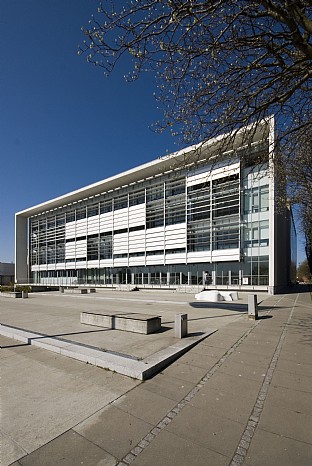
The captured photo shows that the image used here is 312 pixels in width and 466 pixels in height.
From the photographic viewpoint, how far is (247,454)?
304cm

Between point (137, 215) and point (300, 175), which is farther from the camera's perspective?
point (137, 215)

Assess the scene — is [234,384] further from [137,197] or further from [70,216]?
[70,216]

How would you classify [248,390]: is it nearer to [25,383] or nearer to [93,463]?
[93,463]

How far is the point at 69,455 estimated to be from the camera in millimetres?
3049

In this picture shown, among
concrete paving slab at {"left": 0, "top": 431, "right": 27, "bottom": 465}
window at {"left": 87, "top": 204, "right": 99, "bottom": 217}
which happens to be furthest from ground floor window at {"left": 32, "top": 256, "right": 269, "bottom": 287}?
concrete paving slab at {"left": 0, "top": 431, "right": 27, "bottom": 465}

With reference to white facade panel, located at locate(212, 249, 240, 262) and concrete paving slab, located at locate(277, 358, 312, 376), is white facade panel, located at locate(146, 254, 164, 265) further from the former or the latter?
concrete paving slab, located at locate(277, 358, 312, 376)

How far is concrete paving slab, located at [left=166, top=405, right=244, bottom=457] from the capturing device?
10.5 feet

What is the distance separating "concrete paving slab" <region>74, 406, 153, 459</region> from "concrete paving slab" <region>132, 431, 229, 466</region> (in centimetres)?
23

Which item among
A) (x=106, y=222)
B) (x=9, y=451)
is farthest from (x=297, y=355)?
(x=106, y=222)

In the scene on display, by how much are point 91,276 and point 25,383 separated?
46.3 metres

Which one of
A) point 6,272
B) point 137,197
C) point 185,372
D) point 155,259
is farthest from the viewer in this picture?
point 6,272

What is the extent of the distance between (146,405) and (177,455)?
1.20 m

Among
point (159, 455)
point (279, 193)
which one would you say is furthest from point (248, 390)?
point (279, 193)

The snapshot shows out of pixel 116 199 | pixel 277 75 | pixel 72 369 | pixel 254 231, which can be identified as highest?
pixel 116 199
